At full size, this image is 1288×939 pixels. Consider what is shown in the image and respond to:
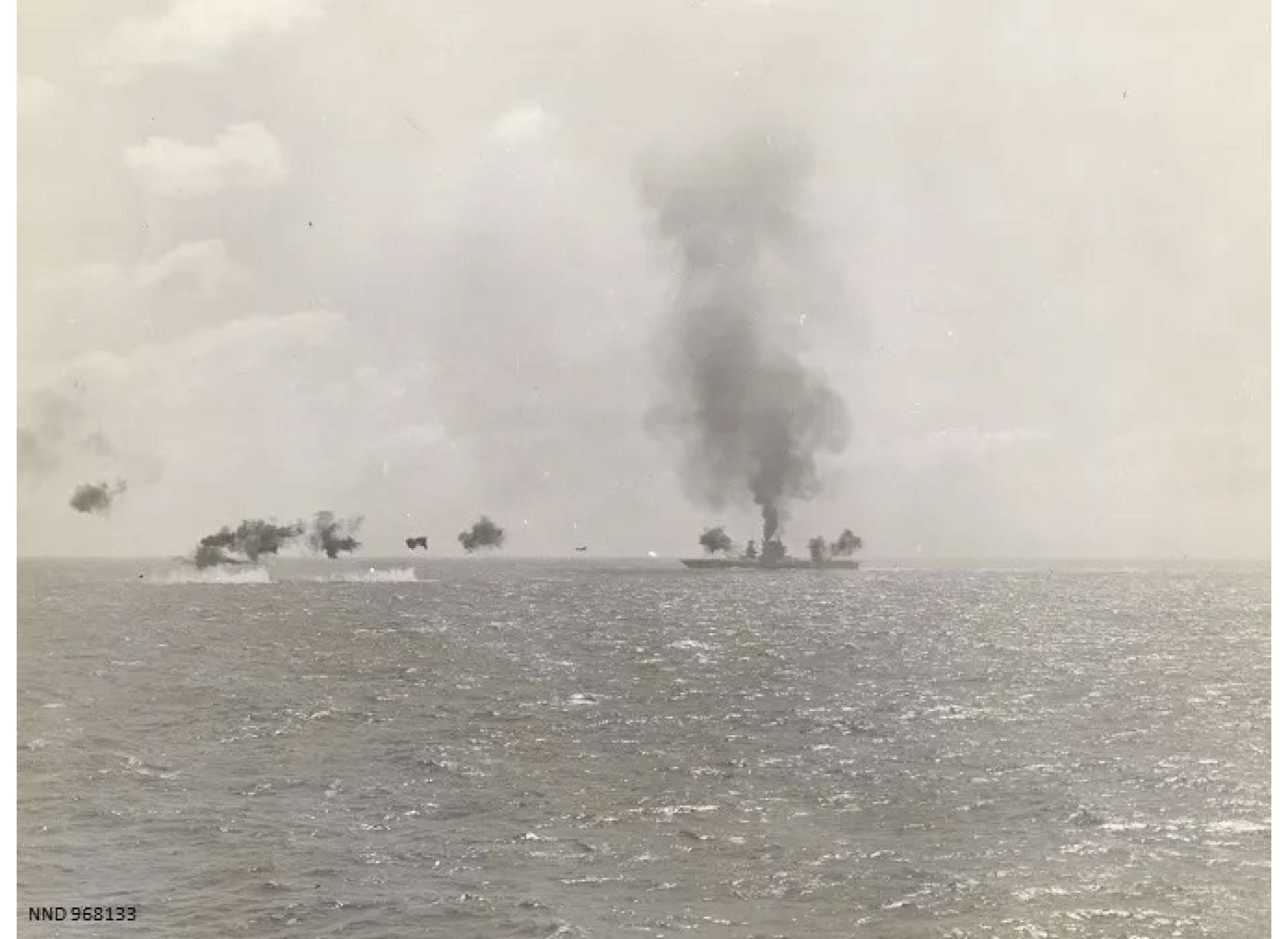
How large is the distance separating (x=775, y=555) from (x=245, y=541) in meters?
8.40

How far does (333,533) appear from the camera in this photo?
42.7ft

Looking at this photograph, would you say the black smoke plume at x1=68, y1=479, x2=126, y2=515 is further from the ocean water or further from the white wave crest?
the white wave crest

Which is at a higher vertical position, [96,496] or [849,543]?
[96,496]

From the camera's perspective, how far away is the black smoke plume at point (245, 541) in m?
12.6

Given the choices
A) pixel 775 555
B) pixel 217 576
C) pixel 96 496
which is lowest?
pixel 217 576

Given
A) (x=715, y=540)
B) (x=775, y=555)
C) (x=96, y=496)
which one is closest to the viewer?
(x=96, y=496)

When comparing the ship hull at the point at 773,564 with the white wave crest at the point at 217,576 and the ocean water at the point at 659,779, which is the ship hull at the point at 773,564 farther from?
the white wave crest at the point at 217,576

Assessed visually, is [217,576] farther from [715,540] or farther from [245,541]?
[715,540]

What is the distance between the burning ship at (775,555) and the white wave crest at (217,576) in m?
7.25

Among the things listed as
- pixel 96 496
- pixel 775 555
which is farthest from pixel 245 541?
pixel 775 555

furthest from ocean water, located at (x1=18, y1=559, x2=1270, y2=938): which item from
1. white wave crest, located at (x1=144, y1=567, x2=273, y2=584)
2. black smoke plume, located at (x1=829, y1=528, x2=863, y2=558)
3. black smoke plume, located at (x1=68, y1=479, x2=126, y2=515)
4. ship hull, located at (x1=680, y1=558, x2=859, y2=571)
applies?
ship hull, located at (x1=680, y1=558, x2=859, y2=571)

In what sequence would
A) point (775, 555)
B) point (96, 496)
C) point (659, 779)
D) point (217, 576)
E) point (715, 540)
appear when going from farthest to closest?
point (775, 555) → point (217, 576) → point (715, 540) → point (96, 496) → point (659, 779)

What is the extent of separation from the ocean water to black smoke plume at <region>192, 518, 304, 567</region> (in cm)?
90
